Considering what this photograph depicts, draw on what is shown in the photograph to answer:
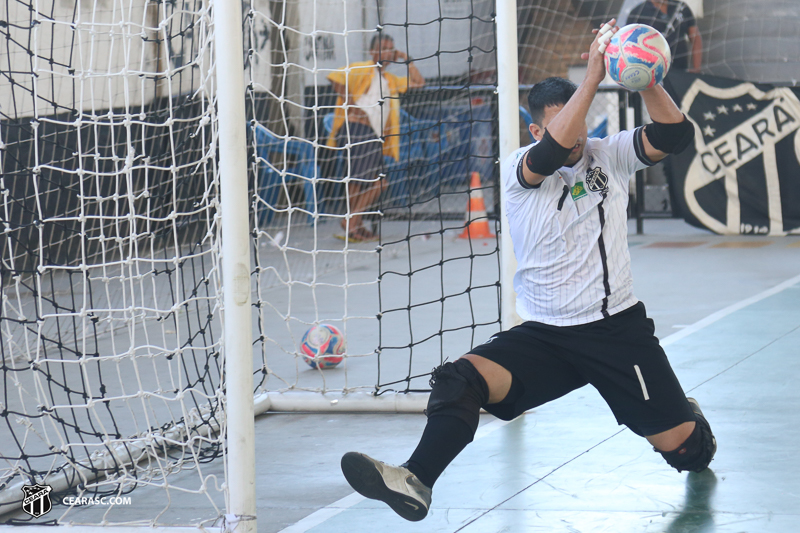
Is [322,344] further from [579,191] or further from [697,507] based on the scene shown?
[697,507]

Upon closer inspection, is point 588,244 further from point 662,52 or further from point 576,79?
point 576,79

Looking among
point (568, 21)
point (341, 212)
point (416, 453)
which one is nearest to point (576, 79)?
point (568, 21)

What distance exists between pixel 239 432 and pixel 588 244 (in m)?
1.22

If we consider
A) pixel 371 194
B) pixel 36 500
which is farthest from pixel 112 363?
pixel 371 194

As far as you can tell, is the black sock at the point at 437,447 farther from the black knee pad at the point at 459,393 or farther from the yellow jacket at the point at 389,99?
the yellow jacket at the point at 389,99

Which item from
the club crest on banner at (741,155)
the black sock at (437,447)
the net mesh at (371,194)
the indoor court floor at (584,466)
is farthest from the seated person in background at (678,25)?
the black sock at (437,447)

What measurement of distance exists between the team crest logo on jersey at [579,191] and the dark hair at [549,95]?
9.3 inches

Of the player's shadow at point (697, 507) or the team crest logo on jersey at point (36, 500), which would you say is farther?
the team crest logo on jersey at point (36, 500)

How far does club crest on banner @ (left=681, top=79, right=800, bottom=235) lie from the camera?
384 inches

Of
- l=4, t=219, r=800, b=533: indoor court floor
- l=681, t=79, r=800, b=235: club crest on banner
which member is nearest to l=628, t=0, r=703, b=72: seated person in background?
l=681, t=79, r=800, b=235: club crest on banner

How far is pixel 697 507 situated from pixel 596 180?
1.06 meters

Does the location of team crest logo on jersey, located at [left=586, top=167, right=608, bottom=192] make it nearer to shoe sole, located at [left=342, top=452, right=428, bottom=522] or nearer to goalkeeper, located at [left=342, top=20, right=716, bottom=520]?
goalkeeper, located at [left=342, top=20, right=716, bottom=520]

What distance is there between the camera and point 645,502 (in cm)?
292

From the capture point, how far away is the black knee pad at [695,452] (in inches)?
117
